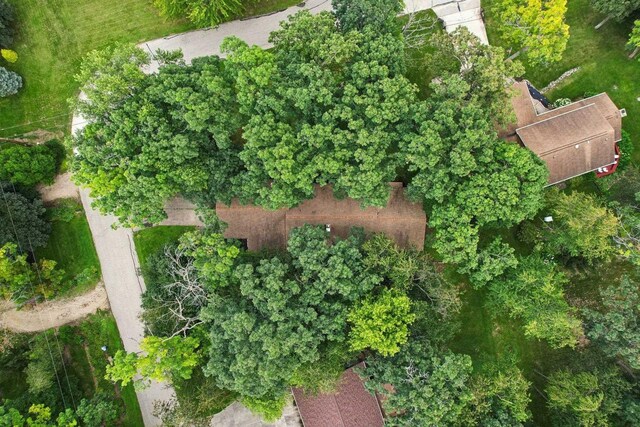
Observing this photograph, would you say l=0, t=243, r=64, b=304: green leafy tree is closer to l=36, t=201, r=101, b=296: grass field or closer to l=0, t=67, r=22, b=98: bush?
l=36, t=201, r=101, b=296: grass field

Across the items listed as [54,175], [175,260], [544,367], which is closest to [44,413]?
[175,260]

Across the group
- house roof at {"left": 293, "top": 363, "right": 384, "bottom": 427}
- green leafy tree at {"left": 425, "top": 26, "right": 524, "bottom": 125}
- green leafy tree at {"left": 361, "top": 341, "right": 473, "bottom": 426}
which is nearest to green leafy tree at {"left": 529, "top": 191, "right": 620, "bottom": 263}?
green leafy tree at {"left": 425, "top": 26, "right": 524, "bottom": 125}

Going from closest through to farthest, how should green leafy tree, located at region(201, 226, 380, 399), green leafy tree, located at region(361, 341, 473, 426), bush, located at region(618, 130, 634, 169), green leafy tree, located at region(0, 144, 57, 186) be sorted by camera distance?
green leafy tree, located at region(201, 226, 380, 399) → green leafy tree, located at region(361, 341, 473, 426) → green leafy tree, located at region(0, 144, 57, 186) → bush, located at region(618, 130, 634, 169)

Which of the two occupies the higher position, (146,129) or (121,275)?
(146,129)

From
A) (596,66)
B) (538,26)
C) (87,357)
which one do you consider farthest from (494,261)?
(87,357)

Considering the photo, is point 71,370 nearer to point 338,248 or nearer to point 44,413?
point 44,413

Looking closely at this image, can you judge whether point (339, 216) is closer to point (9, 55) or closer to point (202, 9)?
point (202, 9)
